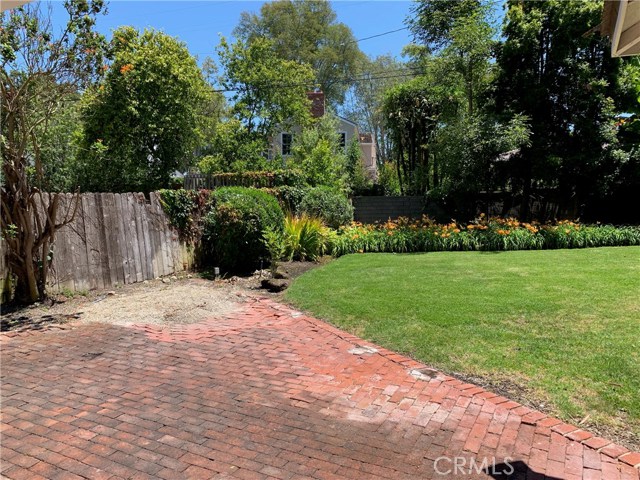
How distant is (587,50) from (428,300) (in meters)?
11.4

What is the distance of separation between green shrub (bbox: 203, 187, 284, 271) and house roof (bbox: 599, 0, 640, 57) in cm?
704

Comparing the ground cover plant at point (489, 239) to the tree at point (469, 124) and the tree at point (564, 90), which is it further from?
the tree at point (469, 124)

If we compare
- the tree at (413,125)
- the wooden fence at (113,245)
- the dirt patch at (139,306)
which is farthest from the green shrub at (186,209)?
the tree at (413,125)

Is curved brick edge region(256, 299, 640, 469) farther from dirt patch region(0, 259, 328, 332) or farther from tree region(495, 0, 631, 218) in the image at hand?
tree region(495, 0, 631, 218)

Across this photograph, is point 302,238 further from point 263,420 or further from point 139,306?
point 263,420

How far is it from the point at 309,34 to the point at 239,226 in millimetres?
32688

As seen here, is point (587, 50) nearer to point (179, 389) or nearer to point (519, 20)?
point (519, 20)

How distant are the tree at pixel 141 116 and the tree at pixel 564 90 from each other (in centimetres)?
1122

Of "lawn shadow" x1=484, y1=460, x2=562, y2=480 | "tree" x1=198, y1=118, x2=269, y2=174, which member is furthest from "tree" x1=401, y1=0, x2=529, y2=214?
"lawn shadow" x1=484, y1=460, x2=562, y2=480

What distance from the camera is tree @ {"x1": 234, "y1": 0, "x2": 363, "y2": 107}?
1442 inches

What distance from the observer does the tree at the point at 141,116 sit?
15.5 metres

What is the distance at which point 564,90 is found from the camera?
43.8 feet

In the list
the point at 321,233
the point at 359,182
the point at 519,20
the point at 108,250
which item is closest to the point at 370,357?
the point at 108,250

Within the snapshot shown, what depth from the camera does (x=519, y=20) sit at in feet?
43.6
